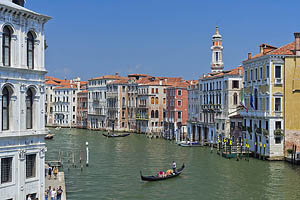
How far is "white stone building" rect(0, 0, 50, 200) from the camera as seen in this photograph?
14.1 m

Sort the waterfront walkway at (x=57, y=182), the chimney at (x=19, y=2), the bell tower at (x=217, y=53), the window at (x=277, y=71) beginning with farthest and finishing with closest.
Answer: the bell tower at (x=217, y=53)
the window at (x=277, y=71)
the waterfront walkway at (x=57, y=182)
the chimney at (x=19, y=2)

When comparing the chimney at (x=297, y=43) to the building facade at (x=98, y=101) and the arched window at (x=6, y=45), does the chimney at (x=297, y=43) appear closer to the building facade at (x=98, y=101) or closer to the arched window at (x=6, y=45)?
the arched window at (x=6, y=45)

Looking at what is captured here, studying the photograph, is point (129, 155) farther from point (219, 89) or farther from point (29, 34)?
point (29, 34)

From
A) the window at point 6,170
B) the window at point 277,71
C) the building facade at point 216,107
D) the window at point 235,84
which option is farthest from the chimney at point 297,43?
the window at point 6,170

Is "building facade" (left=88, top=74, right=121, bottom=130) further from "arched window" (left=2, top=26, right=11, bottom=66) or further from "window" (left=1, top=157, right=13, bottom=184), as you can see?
"arched window" (left=2, top=26, right=11, bottom=66)

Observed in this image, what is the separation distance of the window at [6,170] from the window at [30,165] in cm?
78

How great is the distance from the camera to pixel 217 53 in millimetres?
56125

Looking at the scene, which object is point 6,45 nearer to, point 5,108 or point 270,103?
point 5,108

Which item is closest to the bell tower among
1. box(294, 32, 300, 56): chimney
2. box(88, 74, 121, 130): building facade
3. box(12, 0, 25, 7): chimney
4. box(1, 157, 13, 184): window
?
box(88, 74, 121, 130): building facade

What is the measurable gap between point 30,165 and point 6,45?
4081mm

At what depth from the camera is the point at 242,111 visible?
3712 cm

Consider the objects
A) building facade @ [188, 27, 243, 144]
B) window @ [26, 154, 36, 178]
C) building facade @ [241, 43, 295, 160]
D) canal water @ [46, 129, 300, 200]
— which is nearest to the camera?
window @ [26, 154, 36, 178]

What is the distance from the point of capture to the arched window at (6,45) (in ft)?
46.2

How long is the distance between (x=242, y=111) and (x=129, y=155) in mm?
10090
